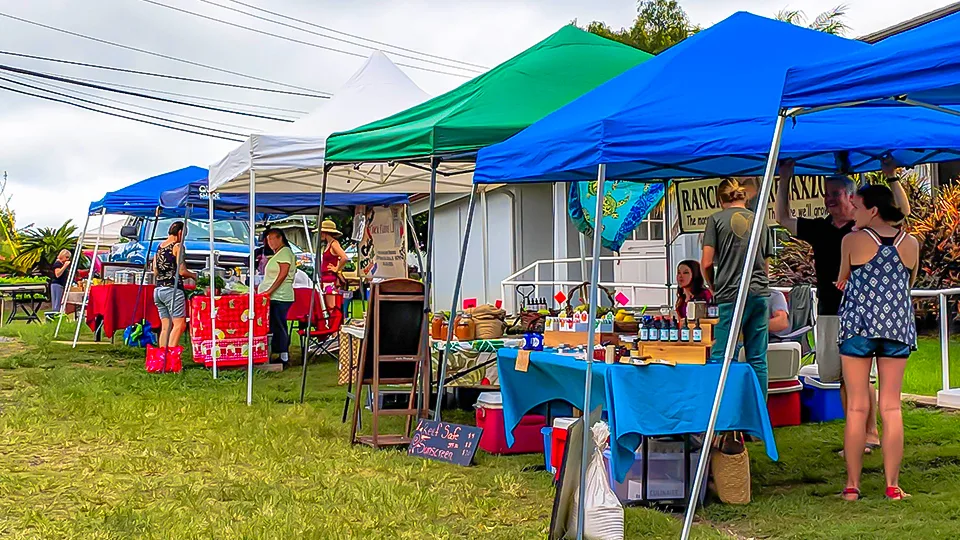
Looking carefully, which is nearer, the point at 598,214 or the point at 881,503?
the point at 598,214

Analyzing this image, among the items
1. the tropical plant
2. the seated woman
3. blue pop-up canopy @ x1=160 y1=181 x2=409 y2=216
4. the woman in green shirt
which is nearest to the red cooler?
the seated woman

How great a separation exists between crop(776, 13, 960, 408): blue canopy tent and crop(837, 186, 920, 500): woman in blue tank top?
1070mm

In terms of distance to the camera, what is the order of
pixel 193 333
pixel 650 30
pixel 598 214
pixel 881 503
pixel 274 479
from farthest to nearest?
pixel 650 30 < pixel 193 333 < pixel 274 479 < pixel 881 503 < pixel 598 214

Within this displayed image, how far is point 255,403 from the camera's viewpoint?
8.89 meters

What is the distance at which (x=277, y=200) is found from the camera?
12969 mm

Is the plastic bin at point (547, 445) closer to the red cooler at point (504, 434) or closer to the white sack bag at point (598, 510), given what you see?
the red cooler at point (504, 434)

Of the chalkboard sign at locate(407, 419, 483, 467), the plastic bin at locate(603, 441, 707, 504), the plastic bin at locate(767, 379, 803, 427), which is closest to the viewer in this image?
the plastic bin at locate(603, 441, 707, 504)

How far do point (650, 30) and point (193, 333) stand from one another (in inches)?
626

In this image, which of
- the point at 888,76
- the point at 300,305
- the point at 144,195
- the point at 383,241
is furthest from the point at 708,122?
the point at 144,195

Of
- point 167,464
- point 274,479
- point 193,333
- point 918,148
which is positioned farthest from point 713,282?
point 193,333

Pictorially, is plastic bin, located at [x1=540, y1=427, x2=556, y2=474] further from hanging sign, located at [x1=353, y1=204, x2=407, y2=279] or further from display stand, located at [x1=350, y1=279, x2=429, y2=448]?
hanging sign, located at [x1=353, y1=204, x2=407, y2=279]

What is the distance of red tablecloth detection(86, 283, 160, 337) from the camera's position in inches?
519

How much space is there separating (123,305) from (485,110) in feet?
27.2

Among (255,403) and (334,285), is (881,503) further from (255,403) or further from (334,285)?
(334,285)
